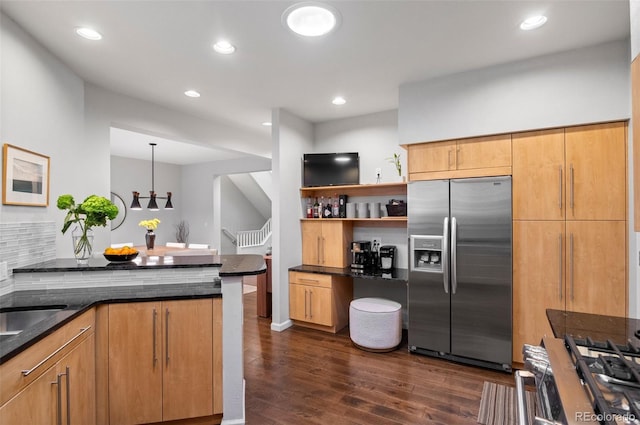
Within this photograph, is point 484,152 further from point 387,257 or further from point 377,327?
point 377,327

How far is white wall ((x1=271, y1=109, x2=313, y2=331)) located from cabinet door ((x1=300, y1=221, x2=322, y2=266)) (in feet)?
0.34

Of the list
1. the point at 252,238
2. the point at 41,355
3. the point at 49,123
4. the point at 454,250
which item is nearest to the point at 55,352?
the point at 41,355

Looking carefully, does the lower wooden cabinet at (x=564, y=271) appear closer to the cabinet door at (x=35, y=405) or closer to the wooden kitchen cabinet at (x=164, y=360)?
the wooden kitchen cabinet at (x=164, y=360)

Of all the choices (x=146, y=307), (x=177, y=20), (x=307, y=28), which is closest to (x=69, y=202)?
(x=146, y=307)

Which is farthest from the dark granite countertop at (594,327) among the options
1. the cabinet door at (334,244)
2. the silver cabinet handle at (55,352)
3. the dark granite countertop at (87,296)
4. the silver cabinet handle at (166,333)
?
the cabinet door at (334,244)

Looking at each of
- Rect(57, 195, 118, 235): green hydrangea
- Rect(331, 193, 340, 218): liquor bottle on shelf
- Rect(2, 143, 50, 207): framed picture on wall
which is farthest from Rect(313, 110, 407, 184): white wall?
Rect(2, 143, 50, 207): framed picture on wall

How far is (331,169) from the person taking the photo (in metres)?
4.16

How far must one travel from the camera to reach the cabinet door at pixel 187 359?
2006 millimetres

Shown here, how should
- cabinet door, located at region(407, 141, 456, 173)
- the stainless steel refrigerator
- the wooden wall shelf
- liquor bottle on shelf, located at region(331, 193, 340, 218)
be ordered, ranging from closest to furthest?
1. the stainless steel refrigerator
2. cabinet door, located at region(407, 141, 456, 173)
3. the wooden wall shelf
4. liquor bottle on shelf, located at region(331, 193, 340, 218)

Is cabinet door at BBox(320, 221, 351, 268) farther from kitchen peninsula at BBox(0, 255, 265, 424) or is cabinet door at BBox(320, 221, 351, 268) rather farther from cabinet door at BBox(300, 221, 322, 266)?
kitchen peninsula at BBox(0, 255, 265, 424)

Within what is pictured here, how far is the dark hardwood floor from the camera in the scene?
2.22 metres

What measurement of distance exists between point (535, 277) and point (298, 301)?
256cm

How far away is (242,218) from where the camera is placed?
984 centimetres

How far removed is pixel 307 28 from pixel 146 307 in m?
2.18
